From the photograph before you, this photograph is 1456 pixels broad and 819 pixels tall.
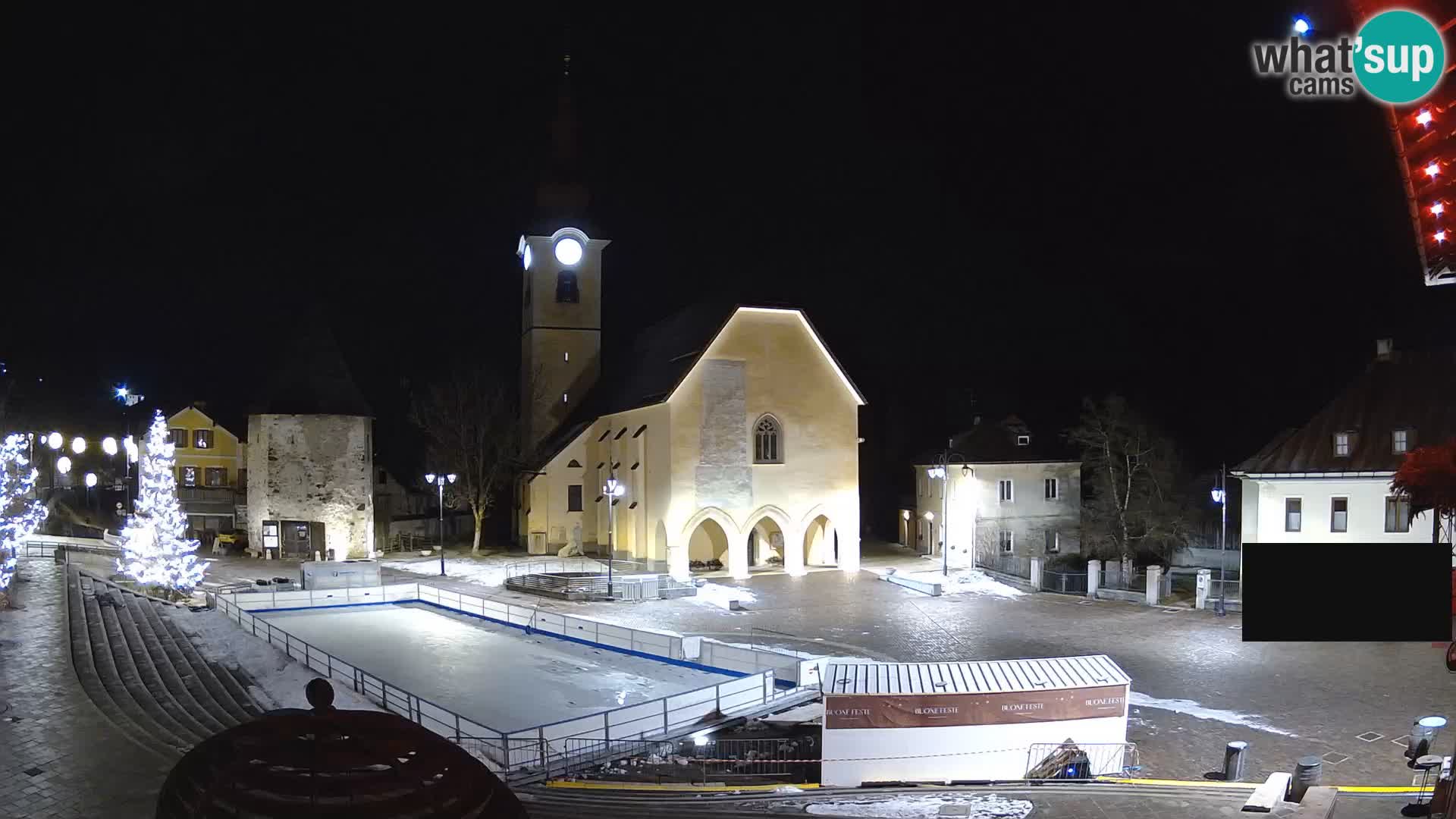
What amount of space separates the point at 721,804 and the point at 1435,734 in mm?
10777

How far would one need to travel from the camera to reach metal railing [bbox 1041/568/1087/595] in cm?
3069

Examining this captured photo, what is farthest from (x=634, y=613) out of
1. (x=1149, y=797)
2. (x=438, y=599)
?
(x=1149, y=797)

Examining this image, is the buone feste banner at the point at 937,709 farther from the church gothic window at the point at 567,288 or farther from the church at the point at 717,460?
the church gothic window at the point at 567,288

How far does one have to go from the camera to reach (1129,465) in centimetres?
3716

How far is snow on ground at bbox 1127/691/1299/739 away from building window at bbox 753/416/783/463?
64.0 ft

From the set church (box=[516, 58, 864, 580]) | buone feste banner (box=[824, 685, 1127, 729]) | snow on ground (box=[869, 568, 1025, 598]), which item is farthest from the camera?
church (box=[516, 58, 864, 580])

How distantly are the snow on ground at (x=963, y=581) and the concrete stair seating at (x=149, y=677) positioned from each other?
2072 centimetres

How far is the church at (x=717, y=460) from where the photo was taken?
1391 inches

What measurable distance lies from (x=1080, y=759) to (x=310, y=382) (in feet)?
115

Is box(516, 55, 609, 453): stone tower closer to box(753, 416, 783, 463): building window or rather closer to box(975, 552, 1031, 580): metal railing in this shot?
box(753, 416, 783, 463): building window

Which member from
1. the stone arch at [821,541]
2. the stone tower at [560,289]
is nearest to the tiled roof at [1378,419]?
the stone arch at [821,541]

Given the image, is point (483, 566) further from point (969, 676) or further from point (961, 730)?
point (961, 730)

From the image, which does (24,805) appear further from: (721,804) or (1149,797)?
(1149,797)
